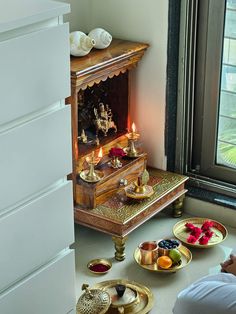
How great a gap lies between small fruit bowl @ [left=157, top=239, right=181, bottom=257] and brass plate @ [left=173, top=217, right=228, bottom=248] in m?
0.08

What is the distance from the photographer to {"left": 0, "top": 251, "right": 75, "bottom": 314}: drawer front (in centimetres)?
230

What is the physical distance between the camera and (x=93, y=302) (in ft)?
9.27

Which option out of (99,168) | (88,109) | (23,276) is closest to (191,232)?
(99,168)

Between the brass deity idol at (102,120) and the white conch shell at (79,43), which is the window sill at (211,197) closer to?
the brass deity idol at (102,120)

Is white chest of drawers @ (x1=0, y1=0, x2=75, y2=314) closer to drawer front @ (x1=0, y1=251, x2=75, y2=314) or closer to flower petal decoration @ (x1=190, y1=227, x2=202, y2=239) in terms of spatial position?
drawer front @ (x1=0, y1=251, x2=75, y2=314)

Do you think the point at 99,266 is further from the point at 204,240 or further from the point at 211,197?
the point at 211,197

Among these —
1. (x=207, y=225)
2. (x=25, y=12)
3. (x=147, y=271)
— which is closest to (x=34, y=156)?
(x=25, y=12)

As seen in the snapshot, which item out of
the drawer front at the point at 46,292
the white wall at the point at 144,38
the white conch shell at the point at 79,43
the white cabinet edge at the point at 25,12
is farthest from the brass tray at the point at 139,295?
the white cabinet edge at the point at 25,12

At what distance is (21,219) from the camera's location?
7.33 ft

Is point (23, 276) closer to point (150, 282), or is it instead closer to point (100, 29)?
point (150, 282)

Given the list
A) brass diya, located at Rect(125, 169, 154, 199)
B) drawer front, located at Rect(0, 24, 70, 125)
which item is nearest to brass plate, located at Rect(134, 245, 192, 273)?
brass diya, located at Rect(125, 169, 154, 199)

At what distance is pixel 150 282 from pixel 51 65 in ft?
3.84

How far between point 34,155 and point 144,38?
1.28 metres

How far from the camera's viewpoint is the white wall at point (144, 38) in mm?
3293
